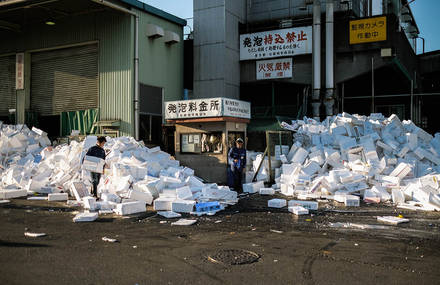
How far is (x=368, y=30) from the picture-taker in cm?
1800

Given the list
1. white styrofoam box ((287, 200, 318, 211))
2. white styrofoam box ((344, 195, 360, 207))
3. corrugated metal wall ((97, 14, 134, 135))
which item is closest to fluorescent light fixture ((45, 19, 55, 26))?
corrugated metal wall ((97, 14, 134, 135))

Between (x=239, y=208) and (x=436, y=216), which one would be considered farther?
(x=239, y=208)

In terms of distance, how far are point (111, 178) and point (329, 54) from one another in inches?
490

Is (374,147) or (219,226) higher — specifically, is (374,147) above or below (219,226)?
above

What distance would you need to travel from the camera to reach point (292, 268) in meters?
4.90

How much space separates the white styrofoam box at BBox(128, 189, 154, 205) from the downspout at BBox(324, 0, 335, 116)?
1189 cm

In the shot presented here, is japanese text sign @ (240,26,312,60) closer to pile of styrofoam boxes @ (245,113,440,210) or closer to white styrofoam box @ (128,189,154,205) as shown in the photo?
pile of styrofoam boxes @ (245,113,440,210)

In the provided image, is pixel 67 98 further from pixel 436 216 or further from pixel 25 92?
pixel 436 216

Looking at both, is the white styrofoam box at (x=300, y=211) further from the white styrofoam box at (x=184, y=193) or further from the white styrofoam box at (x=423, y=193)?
the white styrofoam box at (x=423, y=193)

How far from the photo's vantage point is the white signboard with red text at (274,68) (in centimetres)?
1986

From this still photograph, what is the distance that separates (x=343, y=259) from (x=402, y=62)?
17160mm

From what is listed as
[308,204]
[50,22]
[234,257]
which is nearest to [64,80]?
[50,22]

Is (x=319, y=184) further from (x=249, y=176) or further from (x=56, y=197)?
(x=56, y=197)

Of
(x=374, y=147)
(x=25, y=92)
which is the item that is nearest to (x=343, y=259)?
(x=374, y=147)
